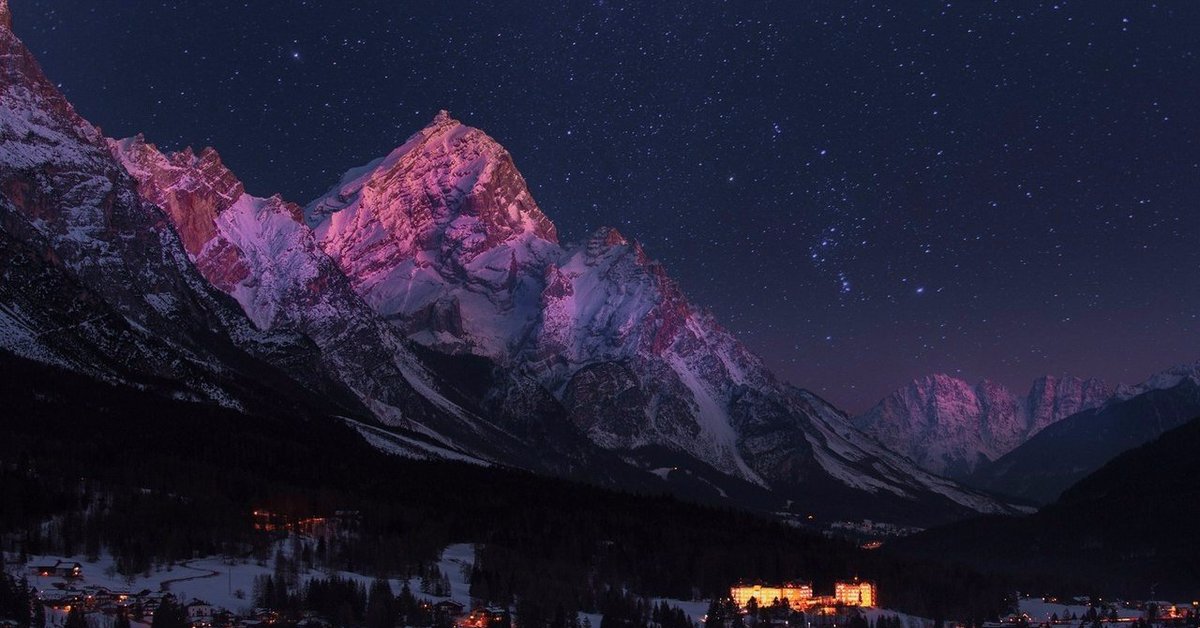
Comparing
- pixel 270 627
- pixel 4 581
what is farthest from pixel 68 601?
pixel 270 627

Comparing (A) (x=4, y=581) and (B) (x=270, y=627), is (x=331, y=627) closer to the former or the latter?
(B) (x=270, y=627)

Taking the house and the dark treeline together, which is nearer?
the dark treeline

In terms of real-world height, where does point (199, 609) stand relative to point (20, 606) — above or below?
above

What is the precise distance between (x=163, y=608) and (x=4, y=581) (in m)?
18.5

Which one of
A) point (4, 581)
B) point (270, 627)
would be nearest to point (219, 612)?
point (270, 627)

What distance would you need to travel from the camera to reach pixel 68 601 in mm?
190750

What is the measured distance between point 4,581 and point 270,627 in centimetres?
2978

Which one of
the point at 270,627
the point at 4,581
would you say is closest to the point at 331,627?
the point at 270,627

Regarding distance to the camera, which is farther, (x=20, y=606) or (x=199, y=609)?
(x=199, y=609)

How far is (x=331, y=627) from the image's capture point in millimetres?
198250

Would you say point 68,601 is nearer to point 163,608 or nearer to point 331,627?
point 163,608

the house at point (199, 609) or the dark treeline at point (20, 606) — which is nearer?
the dark treeline at point (20, 606)

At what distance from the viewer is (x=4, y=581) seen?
188500 millimetres

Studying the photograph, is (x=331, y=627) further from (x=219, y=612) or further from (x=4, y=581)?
A: (x=4, y=581)
